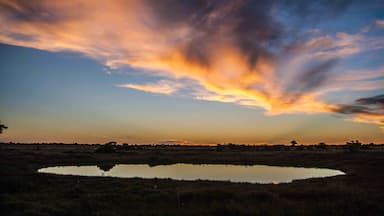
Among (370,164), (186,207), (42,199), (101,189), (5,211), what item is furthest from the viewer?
(370,164)

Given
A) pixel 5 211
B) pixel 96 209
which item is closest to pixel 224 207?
pixel 96 209

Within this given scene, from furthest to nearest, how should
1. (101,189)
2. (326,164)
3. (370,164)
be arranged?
(326,164) < (370,164) < (101,189)

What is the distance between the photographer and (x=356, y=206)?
2195 centimetres

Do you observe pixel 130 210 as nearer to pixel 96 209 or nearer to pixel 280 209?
pixel 96 209

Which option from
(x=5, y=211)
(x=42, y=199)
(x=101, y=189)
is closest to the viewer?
(x=5, y=211)

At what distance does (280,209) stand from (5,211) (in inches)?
580

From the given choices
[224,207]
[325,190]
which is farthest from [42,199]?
[325,190]

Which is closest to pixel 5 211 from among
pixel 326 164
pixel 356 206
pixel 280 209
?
pixel 280 209

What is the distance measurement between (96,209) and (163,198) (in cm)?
514

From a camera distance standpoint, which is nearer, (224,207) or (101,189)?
(224,207)

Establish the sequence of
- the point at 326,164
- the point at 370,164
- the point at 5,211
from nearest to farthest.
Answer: the point at 5,211
the point at 370,164
the point at 326,164

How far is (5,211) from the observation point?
21250 mm

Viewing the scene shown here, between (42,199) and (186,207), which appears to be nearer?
(186,207)

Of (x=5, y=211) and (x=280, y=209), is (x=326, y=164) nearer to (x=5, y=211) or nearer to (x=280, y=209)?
(x=280, y=209)
